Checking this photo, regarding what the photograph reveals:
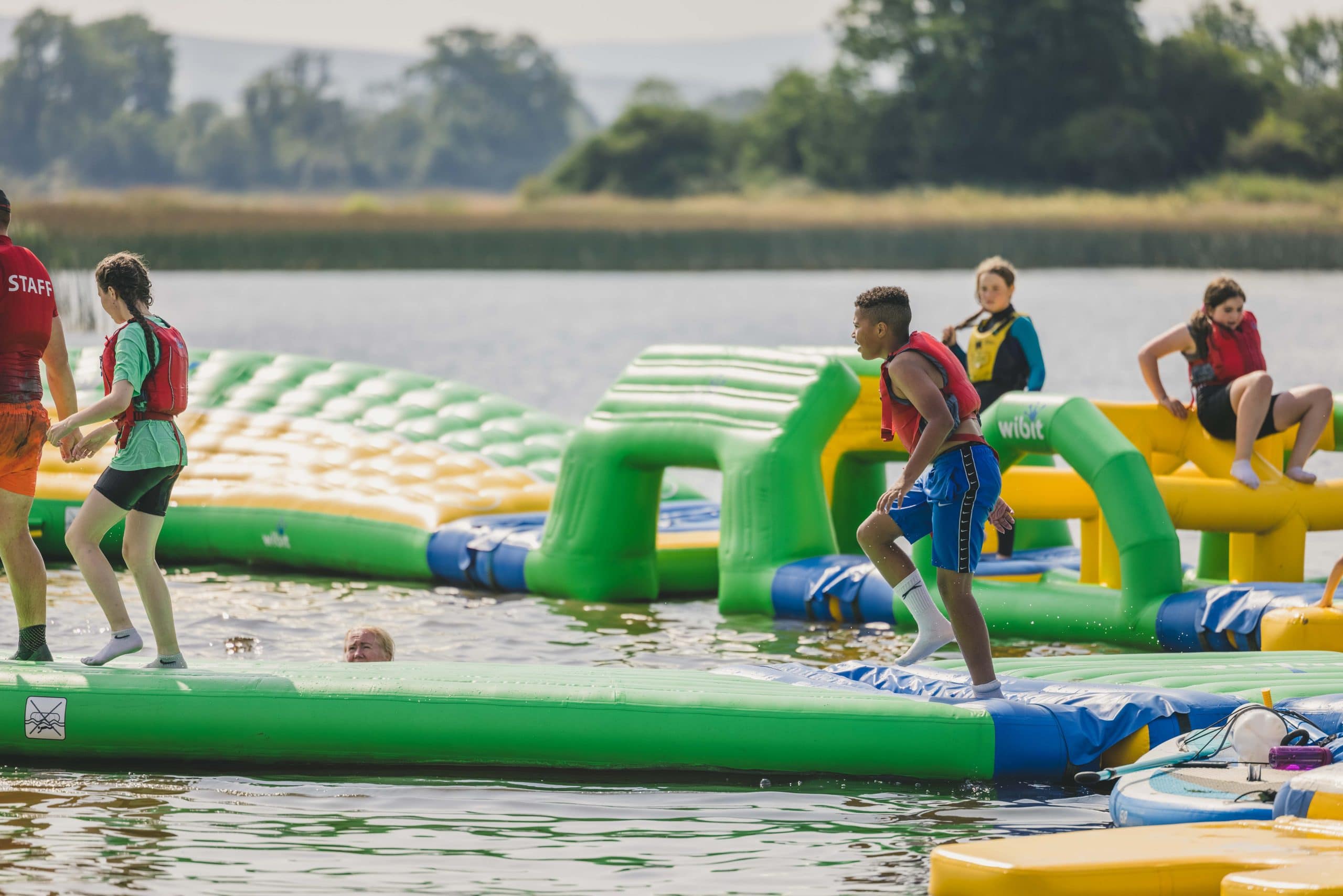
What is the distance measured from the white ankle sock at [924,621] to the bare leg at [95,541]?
263 centimetres

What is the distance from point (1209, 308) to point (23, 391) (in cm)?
530

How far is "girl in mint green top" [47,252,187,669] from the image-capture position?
6062 millimetres

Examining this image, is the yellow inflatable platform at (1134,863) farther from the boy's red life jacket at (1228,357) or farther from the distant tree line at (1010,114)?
the distant tree line at (1010,114)

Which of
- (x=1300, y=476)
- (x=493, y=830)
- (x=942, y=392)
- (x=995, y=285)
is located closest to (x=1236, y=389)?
(x=1300, y=476)

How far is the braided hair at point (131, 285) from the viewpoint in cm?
607

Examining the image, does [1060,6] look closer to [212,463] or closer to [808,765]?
[212,463]

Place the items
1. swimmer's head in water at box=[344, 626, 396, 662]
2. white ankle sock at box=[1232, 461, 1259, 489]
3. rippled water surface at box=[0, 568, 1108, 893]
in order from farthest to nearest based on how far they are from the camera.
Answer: white ankle sock at box=[1232, 461, 1259, 489] → swimmer's head in water at box=[344, 626, 396, 662] → rippled water surface at box=[0, 568, 1108, 893]

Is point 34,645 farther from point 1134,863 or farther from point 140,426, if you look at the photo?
point 1134,863

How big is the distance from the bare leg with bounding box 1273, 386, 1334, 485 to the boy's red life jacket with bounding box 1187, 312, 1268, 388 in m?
0.20

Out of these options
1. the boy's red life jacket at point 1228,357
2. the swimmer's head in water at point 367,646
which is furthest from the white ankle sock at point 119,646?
the boy's red life jacket at point 1228,357

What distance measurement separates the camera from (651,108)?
2744 inches

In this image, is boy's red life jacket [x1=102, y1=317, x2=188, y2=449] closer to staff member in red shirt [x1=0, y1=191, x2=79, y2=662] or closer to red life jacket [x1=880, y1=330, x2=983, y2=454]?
staff member in red shirt [x1=0, y1=191, x2=79, y2=662]

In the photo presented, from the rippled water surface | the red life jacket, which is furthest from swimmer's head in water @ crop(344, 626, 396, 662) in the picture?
the red life jacket

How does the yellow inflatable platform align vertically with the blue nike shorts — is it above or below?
below
